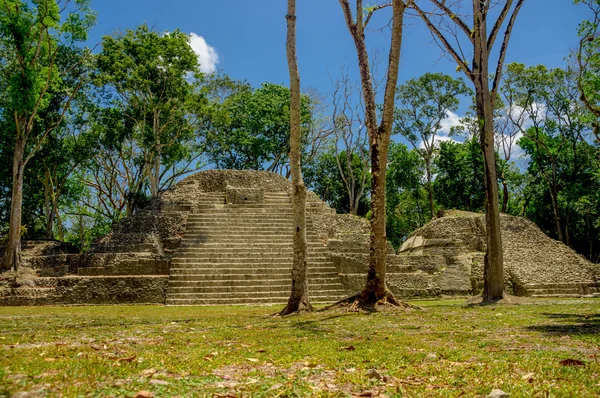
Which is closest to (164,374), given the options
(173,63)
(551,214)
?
(173,63)

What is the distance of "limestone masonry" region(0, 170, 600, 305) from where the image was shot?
1271 cm

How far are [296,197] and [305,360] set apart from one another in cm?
525

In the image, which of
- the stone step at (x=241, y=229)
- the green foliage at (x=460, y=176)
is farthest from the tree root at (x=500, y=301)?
the green foliage at (x=460, y=176)

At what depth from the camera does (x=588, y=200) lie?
78.4 feet

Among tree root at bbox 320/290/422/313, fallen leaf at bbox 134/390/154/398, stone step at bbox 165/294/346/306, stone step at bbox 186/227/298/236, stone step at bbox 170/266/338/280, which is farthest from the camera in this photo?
stone step at bbox 186/227/298/236

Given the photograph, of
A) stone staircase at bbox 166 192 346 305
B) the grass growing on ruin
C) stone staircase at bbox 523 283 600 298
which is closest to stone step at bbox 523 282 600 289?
stone staircase at bbox 523 283 600 298

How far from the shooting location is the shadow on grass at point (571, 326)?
528cm

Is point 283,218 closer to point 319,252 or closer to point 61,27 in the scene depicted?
point 319,252

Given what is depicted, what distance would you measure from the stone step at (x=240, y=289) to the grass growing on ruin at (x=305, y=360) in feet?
21.9

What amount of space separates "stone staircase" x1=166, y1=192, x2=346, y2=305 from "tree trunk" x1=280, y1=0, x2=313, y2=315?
4178 millimetres

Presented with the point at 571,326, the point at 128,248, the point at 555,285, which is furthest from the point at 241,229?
→ the point at 571,326

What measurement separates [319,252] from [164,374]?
12.0 meters

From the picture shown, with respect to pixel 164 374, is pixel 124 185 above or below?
above

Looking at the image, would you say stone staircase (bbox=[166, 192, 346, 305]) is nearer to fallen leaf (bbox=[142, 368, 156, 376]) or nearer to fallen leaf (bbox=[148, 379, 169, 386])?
fallen leaf (bbox=[142, 368, 156, 376])
